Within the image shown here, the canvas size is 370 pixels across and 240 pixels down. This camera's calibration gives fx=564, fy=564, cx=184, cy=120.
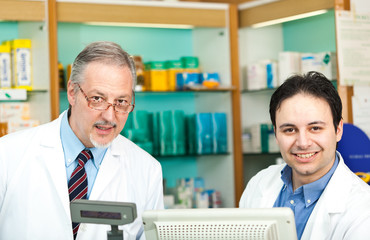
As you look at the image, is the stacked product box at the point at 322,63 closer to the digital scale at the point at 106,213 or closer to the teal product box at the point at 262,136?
the teal product box at the point at 262,136

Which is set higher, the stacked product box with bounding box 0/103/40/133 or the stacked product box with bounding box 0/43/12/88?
the stacked product box with bounding box 0/43/12/88

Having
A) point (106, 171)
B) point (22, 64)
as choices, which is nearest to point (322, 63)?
point (22, 64)

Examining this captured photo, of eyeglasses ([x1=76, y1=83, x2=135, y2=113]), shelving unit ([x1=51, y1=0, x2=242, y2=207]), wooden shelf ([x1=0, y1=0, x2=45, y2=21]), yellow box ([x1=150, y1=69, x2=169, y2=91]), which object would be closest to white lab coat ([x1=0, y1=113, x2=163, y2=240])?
eyeglasses ([x1=76, y1=83, x2=135, y2=113])

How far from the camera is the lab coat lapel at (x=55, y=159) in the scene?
2393mm

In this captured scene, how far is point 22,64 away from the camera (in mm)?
4344

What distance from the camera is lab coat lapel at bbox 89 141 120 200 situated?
8.05ft

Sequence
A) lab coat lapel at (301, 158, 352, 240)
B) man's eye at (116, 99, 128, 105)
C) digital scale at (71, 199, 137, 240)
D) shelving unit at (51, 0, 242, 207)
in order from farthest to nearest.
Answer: shelving unit at (51, 0, 242, 207) → man's eye at (116, 99, 128, 105) → lab coat lapel at (301, 158, 352, 240) → digital scale at (71, 199, 137, 240)

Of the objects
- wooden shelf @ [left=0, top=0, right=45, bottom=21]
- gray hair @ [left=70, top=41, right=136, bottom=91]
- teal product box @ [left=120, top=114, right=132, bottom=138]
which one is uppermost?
wooden shelf @ [left=0, top=0, right=45, bottom=21]

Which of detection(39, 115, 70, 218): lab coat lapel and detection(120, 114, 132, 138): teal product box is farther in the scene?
detection(120, 114, 132, 138): teal product box

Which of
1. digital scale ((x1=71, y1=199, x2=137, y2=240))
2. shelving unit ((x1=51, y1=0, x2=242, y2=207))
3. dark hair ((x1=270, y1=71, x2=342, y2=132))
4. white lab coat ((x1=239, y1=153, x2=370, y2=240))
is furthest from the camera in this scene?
shelving unit ((x1=51, y1=0, x2=242, y2=207))

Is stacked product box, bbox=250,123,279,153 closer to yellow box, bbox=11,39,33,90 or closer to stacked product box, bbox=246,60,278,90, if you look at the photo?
stacked product box, bbox=246,60,278,90

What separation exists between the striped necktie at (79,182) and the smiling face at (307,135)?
0.86 m

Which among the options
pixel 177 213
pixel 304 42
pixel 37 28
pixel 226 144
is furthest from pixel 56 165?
pixel 304 42

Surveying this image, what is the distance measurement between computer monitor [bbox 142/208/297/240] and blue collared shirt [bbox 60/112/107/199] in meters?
0.91
